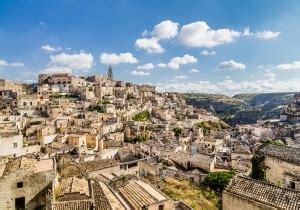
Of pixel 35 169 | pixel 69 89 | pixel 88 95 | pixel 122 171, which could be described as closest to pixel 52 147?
pixel 122 171

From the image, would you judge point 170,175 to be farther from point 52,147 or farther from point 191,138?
point 191,138

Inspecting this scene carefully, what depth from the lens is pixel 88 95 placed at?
9156 cm

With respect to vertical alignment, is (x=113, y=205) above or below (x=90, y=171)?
above

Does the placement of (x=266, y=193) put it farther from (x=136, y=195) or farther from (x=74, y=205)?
(x=74, y=205)

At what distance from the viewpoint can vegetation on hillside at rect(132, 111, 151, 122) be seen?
85106 mm

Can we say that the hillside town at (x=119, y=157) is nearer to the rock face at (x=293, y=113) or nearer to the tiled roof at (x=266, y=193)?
the tiled roof at (x=266, y=193)

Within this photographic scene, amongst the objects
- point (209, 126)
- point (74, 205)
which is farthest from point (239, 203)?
point (209, 126)

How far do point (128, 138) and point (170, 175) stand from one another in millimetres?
24368

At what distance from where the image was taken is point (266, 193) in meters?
15.3

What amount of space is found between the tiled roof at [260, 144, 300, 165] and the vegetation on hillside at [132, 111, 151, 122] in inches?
2551

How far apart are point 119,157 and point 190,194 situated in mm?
17358

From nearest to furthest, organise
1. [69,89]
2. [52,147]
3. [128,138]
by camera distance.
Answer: [52,147] → [128,138] → [69,89]

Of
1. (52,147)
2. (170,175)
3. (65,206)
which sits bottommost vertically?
(170,175)

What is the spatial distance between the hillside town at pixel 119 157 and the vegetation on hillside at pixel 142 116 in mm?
385
